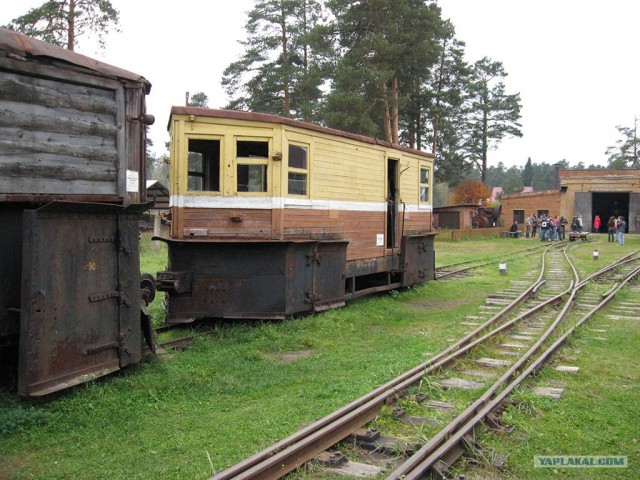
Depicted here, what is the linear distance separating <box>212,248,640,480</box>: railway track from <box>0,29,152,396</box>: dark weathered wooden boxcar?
2.49 m

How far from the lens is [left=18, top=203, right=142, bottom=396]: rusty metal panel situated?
501 cm

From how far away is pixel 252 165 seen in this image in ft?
29.5

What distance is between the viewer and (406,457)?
4281 millimetres

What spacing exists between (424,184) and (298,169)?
227 inches

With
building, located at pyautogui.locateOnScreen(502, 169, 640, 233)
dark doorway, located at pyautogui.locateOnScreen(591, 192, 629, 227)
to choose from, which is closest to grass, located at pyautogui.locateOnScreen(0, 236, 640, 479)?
building, located at pyautogui.locateOnScreen(502, 169, 640, 233)

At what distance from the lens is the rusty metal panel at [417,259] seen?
13000 millimetres

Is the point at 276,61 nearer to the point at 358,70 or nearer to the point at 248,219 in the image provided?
the point at 358,70

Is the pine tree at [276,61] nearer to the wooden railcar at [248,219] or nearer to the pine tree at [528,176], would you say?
the wooden railcar at [248,219]

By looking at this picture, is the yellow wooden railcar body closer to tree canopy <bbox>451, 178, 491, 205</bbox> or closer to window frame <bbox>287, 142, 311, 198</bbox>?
window frame <bbox>287, 142, 311, 198</bbox>

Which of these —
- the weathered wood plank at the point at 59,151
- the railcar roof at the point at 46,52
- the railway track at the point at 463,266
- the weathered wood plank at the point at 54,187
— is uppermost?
the railcar roof at the point at 46,52

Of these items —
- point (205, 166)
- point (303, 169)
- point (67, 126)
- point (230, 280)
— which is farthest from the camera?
point (303, 169)

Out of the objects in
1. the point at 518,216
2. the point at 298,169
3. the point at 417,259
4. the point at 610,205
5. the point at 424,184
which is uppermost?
the point at 610,205

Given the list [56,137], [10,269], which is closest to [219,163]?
[56,137]

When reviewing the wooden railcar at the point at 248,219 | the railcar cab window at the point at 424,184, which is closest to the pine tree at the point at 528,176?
the railcar cab window at the point at 424,184
